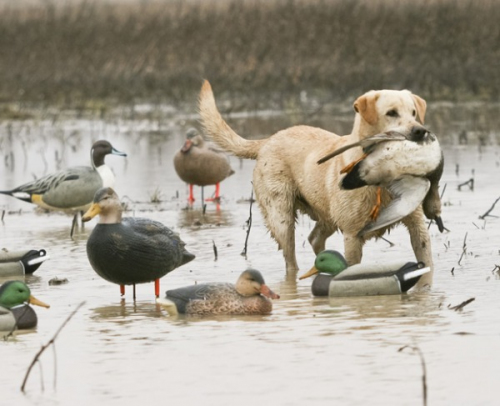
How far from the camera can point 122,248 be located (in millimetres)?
7883

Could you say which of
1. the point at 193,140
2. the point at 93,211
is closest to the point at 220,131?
the point at 93,211

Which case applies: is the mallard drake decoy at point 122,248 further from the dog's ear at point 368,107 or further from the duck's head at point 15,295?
the dog's ear at point 368,107

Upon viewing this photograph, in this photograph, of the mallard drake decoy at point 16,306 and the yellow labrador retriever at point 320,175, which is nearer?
the mallard drake decoy at point 16,306

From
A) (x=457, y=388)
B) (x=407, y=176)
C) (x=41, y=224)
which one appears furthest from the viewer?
(x=41, y=224)

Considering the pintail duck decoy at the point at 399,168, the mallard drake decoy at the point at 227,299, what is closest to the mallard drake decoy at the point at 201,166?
the pintail duck decoy at the point at 399,168

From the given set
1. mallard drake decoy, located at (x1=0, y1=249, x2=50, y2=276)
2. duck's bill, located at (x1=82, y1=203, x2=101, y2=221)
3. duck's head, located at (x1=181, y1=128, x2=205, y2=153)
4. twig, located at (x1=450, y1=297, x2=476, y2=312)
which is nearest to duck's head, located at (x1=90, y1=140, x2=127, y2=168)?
duck's head, located at (x1=181, y1=128, x2=205, y2=153)

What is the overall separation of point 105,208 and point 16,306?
95 centimetres

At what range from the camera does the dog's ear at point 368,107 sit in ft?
26.9

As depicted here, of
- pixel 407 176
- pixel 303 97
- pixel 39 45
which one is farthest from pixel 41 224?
pixel 39 45

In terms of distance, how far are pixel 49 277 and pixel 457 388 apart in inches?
164

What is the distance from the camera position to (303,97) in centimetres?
2248

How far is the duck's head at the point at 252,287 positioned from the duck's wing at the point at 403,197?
92 cm

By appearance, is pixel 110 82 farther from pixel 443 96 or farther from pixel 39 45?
Result: pixel 443 96

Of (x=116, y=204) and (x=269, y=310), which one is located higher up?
(x=116, y=204)
